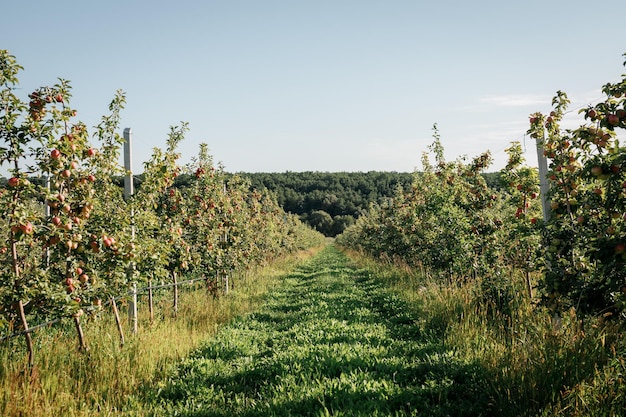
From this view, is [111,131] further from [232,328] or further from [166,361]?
[232,328]

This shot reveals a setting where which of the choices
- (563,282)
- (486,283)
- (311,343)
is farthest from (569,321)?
(311,343)

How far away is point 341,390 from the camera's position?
4.77 m

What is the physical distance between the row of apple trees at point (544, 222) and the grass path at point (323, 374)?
155 cm

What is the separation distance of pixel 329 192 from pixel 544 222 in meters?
108

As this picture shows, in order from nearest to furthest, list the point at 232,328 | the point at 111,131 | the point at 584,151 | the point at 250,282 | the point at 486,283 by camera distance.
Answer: the point at 584,151 → the point at 111,131 → the point at 486,283 → the point at 232,328 → the point at 250,282

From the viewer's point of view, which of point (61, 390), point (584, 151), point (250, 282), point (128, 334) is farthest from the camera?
point (250, 282)

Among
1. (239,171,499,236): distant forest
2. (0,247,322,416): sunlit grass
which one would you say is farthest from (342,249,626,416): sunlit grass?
(239,171,499,236): distant forest

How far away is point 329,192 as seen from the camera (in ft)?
373

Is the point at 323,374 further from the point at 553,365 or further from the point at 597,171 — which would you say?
the point at 597,171

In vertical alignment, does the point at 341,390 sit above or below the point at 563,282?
below

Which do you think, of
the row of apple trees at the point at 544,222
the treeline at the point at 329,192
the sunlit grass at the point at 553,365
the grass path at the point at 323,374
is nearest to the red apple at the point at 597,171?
the row of apple trees at the point at 544,222

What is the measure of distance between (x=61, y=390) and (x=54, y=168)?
232 cm

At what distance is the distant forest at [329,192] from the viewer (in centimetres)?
9269

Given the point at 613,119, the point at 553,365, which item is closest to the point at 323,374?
the point at 553,365
